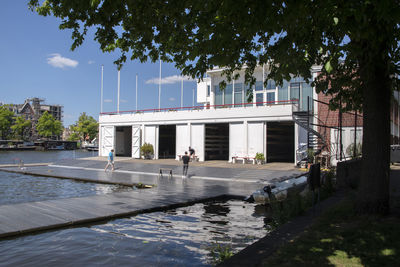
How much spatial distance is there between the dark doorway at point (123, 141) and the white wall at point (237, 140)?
17323 millimetres

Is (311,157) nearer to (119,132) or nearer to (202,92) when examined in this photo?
(202,92)

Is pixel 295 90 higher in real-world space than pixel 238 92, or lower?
lower

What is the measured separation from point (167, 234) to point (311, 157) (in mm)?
16096

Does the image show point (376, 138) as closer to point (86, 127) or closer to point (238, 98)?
point (238, 98)

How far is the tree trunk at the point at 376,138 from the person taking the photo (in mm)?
7105

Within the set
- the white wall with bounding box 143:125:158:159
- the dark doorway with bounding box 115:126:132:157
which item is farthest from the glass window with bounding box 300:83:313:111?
the dark doorway with bounding box 115:126:132:157

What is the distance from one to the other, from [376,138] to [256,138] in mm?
21270

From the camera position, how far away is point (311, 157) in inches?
856

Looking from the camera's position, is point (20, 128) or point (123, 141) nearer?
point (123, 141)

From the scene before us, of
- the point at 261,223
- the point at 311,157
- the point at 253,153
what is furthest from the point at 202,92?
the point at 261,223

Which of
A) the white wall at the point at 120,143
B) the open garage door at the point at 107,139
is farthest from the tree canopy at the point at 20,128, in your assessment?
the open garage door at the point at 107,139

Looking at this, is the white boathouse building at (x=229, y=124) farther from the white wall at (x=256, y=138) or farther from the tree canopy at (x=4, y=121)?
the tree canopy at (x=4, y=121)

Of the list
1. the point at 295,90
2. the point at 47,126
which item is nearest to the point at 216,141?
the point at 295,90

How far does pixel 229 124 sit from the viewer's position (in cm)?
2997
